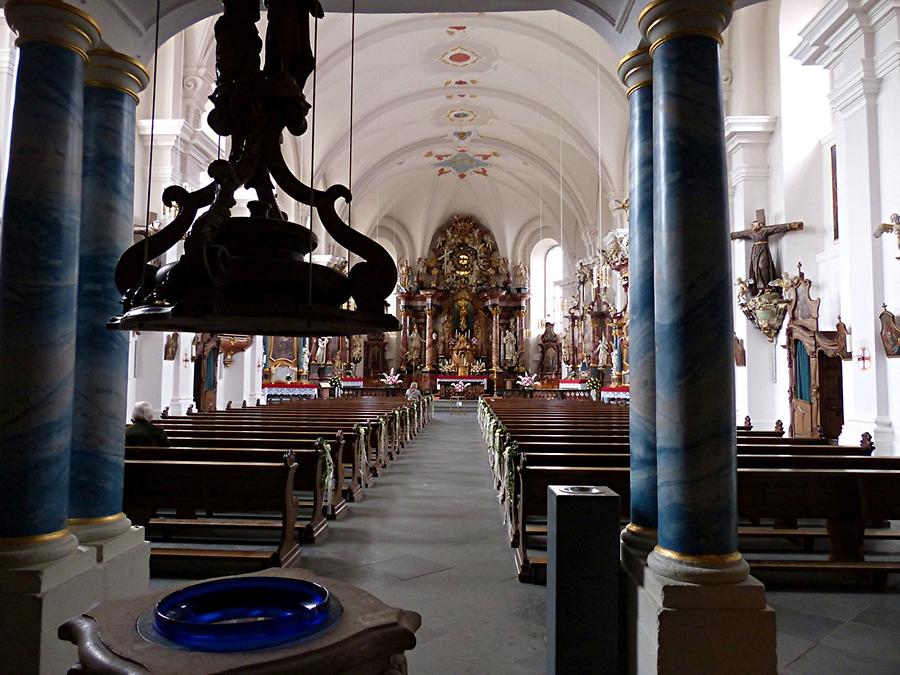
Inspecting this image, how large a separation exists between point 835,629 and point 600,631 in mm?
1568

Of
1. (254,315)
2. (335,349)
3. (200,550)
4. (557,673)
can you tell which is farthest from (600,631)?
(335,349)

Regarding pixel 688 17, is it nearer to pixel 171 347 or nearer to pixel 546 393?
pixel 171 347

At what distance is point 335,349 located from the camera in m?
26.0

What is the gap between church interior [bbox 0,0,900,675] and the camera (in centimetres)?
164

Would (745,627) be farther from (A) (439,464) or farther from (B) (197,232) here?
(A) (439,464)

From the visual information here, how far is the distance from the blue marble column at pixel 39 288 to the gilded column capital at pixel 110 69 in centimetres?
32

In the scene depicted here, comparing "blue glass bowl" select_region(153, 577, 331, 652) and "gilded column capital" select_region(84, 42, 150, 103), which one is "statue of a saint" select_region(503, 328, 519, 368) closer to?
"gilded column capital" select_region(84, 42, 150, 103)

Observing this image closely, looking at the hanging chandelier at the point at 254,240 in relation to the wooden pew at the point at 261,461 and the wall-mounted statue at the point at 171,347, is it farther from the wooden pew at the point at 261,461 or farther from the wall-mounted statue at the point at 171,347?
the wall-mounted statue at the point at 171,347

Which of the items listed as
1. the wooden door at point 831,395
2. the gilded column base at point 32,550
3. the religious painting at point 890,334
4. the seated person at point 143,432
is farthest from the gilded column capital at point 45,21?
the wooden door at point 831,395

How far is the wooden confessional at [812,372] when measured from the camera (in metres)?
9.47

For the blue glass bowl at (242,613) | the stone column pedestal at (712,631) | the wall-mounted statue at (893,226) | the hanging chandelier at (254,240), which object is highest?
the wall-mounted statue at (893,226)

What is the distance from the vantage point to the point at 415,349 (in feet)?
94.3

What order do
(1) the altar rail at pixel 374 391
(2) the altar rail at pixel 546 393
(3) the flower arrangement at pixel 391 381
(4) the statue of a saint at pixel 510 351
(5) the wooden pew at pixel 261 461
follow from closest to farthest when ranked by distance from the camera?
1. (5) the wooden pew at pixel 261 461
2. (2) the altar rail at pixel 546 393
3. (1) the altar rail at pixel 374 391
4. (3) the flower arrangement at pixel 391 381
5. (4) the statue of a saint at pixel 510 351

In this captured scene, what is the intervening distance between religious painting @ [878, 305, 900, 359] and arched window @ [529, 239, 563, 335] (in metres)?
22.3
